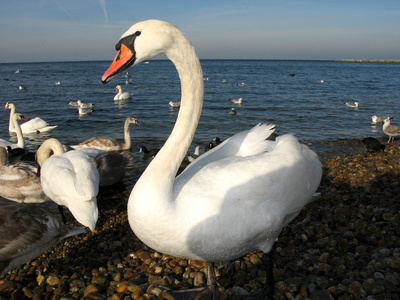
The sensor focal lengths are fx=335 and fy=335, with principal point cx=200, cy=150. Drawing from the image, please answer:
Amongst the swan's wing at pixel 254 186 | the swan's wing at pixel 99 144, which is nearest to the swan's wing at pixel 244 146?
the swan's wing at pixel 254 186

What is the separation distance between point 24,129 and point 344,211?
1391cm

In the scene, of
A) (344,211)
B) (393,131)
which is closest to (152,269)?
(344,211)

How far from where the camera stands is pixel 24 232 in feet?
13.0

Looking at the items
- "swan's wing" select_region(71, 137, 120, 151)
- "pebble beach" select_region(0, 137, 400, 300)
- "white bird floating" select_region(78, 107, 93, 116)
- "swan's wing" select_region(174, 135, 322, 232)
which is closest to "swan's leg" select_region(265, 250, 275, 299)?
"pebble beach" select_region(0, 137, 400, 300)

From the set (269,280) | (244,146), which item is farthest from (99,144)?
(269,280)

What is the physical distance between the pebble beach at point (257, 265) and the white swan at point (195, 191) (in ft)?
2.67

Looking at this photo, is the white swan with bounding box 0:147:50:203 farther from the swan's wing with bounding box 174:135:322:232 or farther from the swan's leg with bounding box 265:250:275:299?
the swan's leg with bounding box 265:250:275:299

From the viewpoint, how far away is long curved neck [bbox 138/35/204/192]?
289 cm

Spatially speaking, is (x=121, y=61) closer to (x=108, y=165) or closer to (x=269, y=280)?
(x=269, y=280)

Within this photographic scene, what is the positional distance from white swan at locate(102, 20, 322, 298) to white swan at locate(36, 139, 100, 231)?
7.67 ft

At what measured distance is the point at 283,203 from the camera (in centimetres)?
323

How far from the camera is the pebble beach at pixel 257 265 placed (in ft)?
11.9

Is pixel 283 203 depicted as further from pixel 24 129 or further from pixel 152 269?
pixel 24 129

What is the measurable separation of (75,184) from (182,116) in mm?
2889
